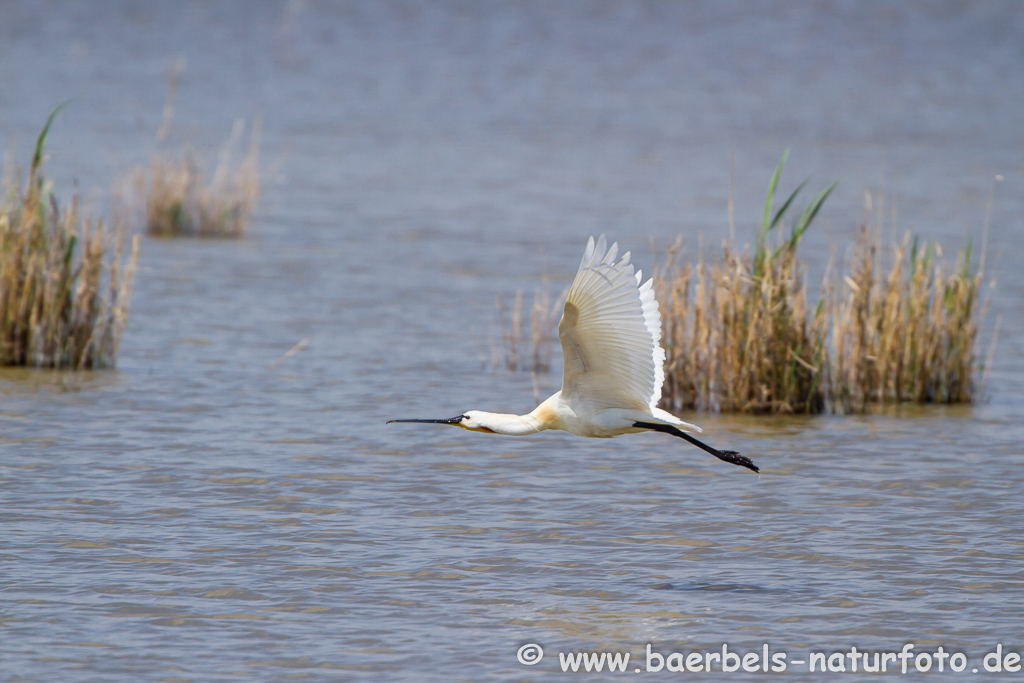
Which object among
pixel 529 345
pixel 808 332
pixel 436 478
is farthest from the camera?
pixel 529 345

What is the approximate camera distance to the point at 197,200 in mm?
15000

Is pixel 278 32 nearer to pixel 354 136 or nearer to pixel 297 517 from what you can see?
pixel 354 136

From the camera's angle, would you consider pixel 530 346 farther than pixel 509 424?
Yes

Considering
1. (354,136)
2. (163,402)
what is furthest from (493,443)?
(354,136)

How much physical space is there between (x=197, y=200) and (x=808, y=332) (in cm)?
787

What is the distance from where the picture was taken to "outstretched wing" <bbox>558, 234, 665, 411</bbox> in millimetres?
5457

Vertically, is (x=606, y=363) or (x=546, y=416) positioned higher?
(x=606, y=363)

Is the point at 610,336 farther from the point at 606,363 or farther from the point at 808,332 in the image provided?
the point at 808,332

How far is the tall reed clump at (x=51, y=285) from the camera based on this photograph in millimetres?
9102

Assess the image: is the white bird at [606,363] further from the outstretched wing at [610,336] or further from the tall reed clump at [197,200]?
the tall reed clump at [197,200]

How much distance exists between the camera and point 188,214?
15.0 meters

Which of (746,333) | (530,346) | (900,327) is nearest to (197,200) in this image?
(530,346)

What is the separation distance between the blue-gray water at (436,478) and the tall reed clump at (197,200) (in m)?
0.40

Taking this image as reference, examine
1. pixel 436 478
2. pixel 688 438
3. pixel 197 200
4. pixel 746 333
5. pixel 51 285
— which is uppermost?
pixel 197 200
